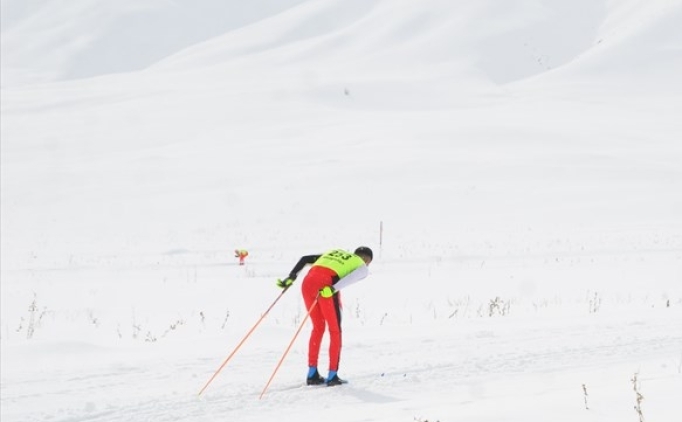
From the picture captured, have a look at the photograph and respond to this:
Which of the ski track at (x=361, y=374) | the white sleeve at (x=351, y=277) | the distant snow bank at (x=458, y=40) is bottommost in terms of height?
the ski track at (x=361, y=374)

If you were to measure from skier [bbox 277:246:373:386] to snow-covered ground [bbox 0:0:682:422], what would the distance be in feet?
1.05

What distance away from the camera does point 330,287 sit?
24.7 ft

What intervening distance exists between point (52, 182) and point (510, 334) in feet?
104

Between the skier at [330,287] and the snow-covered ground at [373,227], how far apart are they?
0.32 m

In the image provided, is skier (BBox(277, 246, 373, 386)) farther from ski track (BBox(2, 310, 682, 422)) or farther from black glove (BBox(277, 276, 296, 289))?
ski track (BBox(2, 310, 682, 422))

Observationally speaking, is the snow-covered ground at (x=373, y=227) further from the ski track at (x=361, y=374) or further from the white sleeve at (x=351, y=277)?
the white sleeve at (x=351, y=277)

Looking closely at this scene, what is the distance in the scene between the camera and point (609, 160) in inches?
1425

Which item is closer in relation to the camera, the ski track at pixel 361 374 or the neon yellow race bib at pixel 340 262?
the ski track at pixel 361 374

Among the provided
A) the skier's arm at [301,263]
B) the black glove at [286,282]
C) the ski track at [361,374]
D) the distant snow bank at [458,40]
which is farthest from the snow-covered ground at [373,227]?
Result: the skier's arm at [301,263]

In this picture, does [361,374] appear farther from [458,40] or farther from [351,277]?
[458,40]

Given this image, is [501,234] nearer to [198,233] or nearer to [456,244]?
[456,244]

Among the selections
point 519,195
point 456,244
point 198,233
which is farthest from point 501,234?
point 198,233

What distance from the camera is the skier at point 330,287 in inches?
298

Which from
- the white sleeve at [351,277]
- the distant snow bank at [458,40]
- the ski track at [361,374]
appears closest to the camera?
the ski track at [361,374]
